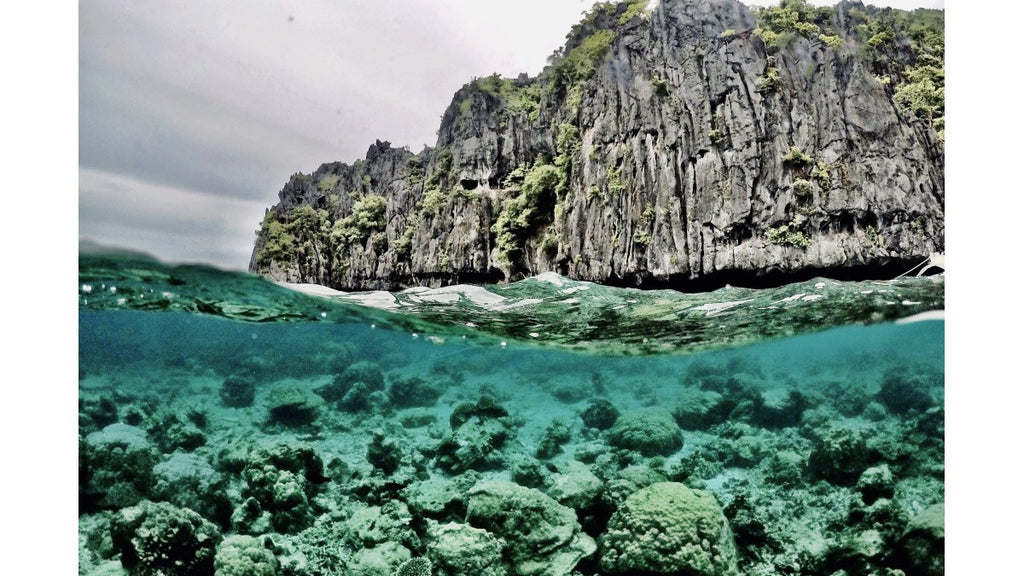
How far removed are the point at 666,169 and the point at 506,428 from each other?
12.0ft

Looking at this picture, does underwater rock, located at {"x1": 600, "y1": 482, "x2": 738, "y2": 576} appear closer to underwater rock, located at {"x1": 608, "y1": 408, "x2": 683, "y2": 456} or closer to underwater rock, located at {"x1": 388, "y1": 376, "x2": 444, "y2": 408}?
underwater rock, located at {"x1": 608, "y1": 408, "x2": 683, "y2": 456}

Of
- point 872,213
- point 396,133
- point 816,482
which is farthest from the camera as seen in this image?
point 816,482

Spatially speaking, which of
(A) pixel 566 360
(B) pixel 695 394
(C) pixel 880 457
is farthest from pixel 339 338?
(C) pixel 880 457

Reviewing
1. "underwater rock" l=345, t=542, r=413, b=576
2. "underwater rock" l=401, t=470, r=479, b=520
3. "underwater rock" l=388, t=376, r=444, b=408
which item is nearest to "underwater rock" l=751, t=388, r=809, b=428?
"underwater rock" l=401, t=470, r=479, b=520

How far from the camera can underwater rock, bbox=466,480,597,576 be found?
490 centimetres

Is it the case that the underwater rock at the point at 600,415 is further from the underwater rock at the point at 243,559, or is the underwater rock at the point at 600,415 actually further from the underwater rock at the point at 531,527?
the underwater rock at the point at 243,559

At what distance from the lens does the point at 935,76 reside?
15.8ft

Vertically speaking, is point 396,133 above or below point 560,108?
below

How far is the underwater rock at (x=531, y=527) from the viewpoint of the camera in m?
4.90

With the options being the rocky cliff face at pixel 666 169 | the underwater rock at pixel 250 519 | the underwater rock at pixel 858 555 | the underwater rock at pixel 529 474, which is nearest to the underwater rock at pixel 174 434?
the underwater rock at pixel 250 519

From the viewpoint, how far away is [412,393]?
7.51m

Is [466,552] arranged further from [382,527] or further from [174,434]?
[174,434]

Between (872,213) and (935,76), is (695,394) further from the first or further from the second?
(935,76)

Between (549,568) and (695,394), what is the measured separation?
11.4 feet
